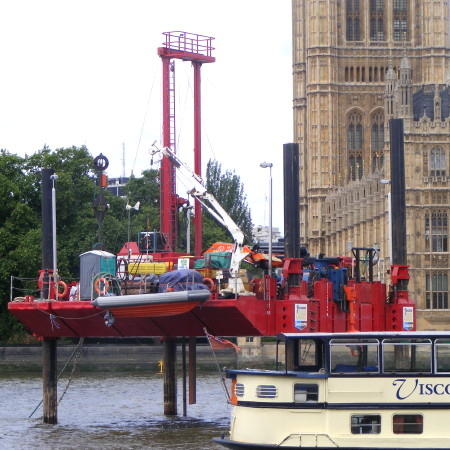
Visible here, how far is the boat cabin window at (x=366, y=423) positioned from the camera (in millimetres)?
36500

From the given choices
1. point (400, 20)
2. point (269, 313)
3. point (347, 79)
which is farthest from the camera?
point (400, 20)

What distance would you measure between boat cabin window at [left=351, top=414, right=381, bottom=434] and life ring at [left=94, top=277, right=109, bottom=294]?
13.4 m

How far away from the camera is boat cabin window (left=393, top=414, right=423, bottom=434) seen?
36500mm

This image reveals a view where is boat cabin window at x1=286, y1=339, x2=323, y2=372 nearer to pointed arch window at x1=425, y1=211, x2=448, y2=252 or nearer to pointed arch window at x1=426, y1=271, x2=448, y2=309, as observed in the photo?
pointed arch window at x1=425, y1=211, x2=448, y2=252

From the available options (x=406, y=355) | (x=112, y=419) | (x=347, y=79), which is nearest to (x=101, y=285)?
(x=112, y=419)

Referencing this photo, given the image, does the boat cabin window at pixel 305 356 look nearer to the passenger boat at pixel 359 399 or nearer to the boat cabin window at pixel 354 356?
the passenger boat at pixel 359 399

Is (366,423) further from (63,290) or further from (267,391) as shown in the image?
(63,290)

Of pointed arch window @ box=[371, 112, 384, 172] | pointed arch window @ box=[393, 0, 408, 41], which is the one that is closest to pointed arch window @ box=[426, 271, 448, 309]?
pointed arch window @ box=[371, 112, 384, 172]

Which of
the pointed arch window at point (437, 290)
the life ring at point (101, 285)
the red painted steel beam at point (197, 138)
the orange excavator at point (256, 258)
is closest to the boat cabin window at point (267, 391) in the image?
the life ring at point (101, 285)

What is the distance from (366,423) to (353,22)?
394 ft

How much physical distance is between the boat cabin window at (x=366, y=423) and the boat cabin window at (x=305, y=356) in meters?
1.60

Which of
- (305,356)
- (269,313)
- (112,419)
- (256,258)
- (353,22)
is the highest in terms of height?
(353,22)

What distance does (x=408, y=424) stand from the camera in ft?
120

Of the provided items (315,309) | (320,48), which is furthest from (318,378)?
(320,48)
